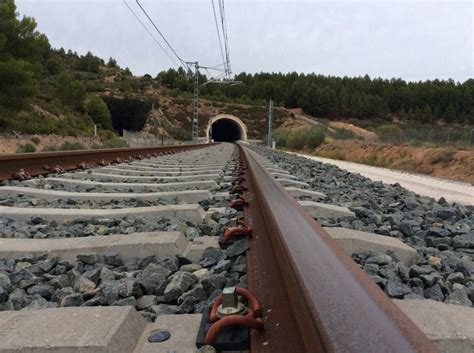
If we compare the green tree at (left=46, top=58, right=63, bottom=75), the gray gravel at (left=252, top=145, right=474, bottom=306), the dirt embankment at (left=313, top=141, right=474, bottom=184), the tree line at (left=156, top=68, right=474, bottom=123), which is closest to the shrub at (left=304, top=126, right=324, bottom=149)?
the dirt embankment at (left=313, top=141, right=474, bottom=184)

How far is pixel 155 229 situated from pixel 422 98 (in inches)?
5510

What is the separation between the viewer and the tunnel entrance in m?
72.9

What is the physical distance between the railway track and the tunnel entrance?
222ft

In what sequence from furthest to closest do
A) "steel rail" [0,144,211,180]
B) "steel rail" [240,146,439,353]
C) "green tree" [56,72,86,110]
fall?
"green tree" [56,72,86,110]
"steel rail" [0,144,211,180]
"steel rail" [240,146,439,353]

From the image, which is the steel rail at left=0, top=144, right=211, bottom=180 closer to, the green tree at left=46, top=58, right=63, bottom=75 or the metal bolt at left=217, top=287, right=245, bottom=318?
the metal bolt at left=217, top=287, right=245, bottom=318

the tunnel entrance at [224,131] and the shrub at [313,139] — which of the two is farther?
the tunnel entrance at [224,131]

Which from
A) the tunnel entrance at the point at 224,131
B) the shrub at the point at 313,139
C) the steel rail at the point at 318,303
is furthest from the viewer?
the tunnel entrance at the point at 224,131

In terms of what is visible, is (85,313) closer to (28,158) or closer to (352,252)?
(352,252)

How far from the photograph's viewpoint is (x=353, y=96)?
122000 mm

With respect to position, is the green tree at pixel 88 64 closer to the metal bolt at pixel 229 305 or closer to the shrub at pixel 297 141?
the shrub at pixel 297 141

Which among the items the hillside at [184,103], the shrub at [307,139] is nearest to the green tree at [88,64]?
the hillside at [184,103]

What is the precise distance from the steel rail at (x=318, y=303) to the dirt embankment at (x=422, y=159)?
1292 cm

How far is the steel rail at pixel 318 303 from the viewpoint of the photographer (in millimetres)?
1002

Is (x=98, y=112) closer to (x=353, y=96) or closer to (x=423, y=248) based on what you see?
(x=423, y=248)
